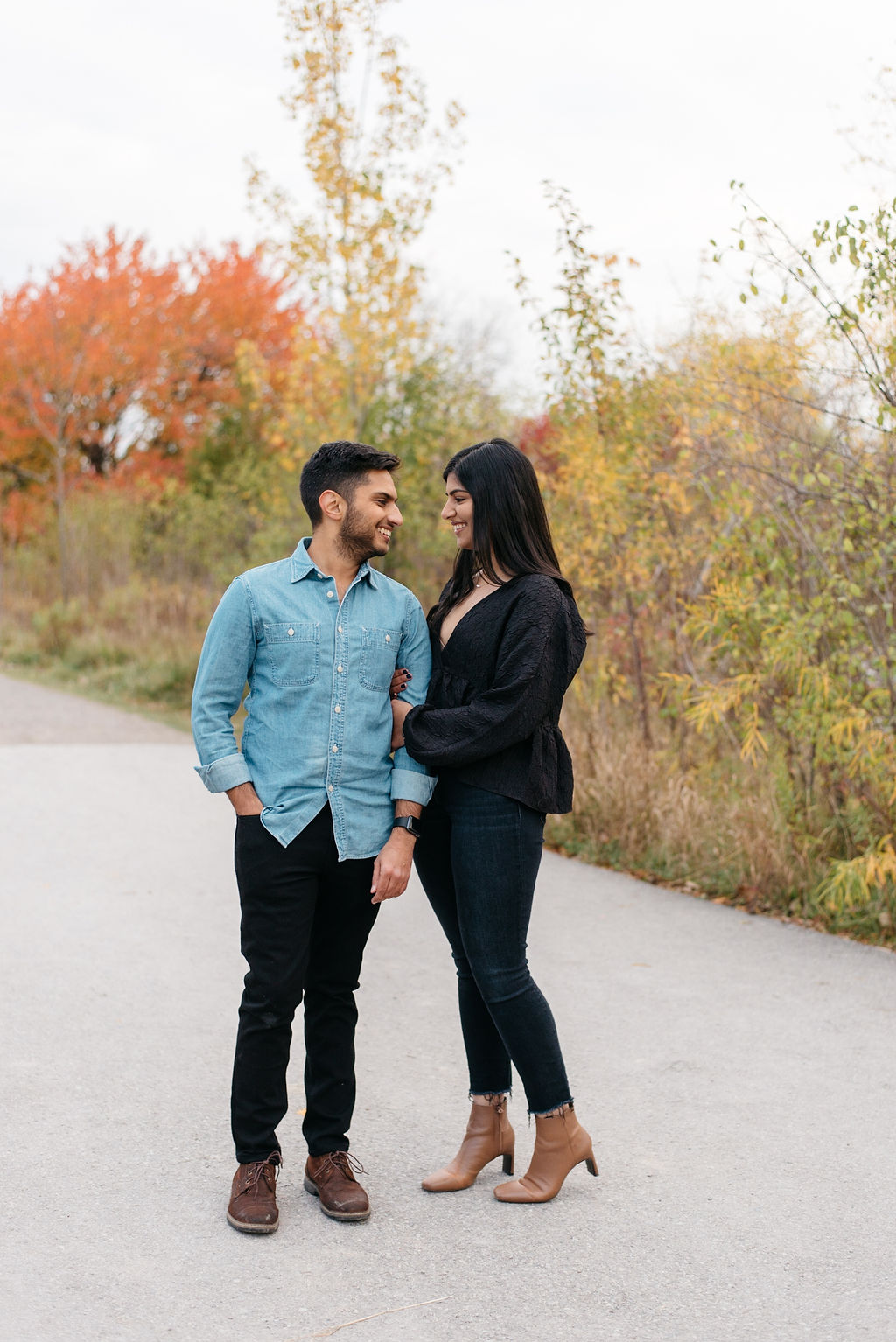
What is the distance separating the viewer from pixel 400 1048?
461 centimetres

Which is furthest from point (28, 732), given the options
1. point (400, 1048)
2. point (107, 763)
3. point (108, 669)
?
point (400, 1048)

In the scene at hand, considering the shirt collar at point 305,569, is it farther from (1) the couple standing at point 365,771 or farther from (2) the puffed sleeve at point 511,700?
(2) the puffed sleeve at point 511,700

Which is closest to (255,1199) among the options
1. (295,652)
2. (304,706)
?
(304,706)

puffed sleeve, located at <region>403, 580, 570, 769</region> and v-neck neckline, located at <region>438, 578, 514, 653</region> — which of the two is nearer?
puffed sleeve, located at <region>403, 580, 570, 769</region>

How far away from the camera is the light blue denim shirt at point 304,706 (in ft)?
10.8

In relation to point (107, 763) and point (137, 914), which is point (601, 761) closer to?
point (137, 914)

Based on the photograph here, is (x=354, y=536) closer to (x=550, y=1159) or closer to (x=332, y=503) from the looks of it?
(x=332, y=503)

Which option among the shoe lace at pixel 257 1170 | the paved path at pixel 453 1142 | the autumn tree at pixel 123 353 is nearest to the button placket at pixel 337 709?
the shoe lace at pixel 257 1170

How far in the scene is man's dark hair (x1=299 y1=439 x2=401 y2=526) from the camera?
335cm

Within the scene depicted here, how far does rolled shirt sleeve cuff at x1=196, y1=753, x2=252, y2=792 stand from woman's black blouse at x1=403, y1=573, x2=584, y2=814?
422mm

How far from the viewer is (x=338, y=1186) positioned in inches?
132

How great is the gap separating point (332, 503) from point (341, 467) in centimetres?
9

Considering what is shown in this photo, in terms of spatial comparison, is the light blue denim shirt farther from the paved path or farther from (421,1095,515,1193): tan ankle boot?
Answer: the paved path

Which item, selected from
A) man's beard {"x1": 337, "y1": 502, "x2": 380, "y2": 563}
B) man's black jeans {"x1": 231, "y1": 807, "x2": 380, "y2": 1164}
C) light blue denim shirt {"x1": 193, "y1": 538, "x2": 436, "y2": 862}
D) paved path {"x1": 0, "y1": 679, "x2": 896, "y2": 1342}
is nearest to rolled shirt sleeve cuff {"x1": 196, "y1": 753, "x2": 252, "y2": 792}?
light blue denim shirt {"x1": 193, "y1": 538, "x2": 436, "y2": 862}
